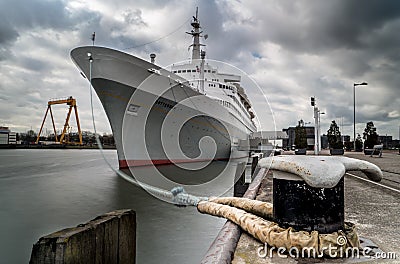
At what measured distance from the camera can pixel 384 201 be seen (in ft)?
15.4

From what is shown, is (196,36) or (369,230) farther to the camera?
(196,36)

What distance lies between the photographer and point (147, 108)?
54.6 feet

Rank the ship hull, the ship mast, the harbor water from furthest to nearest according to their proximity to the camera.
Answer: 1. the ship mast
2. the ship hull
3. the harbor water

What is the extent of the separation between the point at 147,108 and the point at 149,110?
0.61ft

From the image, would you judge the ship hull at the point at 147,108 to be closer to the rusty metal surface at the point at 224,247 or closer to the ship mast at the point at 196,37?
the ship mast at the point at 196,37

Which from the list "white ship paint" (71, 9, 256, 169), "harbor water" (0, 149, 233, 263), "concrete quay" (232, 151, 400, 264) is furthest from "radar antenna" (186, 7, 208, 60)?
"concrete quay" (232, 151, 400, 264)

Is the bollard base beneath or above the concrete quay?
above

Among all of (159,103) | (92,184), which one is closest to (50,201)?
(92,184)

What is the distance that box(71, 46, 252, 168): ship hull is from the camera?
14.5 meters

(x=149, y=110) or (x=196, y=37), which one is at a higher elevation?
(x=196, y=37)

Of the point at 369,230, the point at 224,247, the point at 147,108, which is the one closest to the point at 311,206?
the point at 224,247

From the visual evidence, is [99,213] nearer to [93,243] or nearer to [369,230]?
[93,243]

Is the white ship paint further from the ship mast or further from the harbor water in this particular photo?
the ship mast

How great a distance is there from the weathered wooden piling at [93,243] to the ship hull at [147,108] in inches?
501
